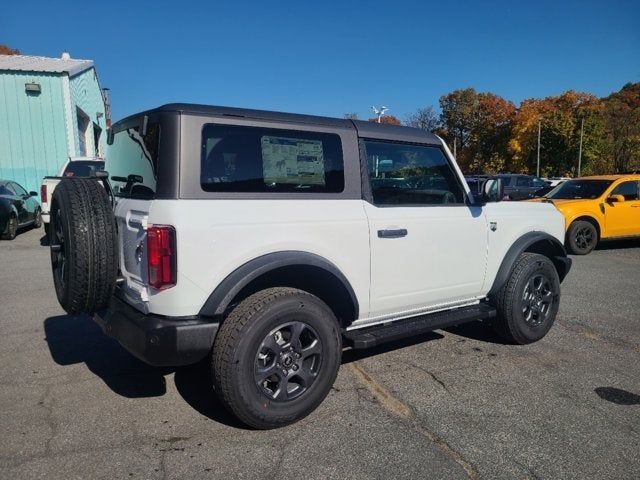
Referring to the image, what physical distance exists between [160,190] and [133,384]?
1721 millimetres

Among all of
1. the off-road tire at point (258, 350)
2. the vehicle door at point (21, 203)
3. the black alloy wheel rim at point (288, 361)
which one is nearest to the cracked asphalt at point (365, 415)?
the off-road tire at point (258, 350)

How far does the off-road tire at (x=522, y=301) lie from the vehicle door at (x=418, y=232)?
1.06 feet

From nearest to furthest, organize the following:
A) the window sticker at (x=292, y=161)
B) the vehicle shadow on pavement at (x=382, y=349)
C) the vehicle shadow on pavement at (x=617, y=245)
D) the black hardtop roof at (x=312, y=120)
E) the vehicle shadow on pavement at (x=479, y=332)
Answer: the black hardtop roof at (x=312, y=120), the window sticker at (x=292, y=161), the vehicle shadow on pavement at (x=382, y=349), the vehicle shadow on pavement at (x=479, y=332), the vehicle shadow on pavement at (x=617, y=245)

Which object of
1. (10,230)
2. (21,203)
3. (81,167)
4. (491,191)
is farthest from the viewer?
(21,203)

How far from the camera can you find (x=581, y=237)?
34.1 feet

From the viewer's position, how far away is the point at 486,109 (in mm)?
66250

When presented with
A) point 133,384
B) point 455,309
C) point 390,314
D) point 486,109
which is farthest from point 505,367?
point 486,109

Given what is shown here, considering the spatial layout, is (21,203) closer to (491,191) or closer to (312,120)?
(312,120)

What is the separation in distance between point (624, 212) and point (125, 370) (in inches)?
415

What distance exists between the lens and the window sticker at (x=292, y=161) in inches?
127

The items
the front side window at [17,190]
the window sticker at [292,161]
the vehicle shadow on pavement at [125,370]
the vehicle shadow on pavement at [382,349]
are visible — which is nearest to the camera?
the window sticker at [292,161]

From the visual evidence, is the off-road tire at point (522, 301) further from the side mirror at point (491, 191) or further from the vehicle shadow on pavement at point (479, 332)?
the side mirror at point (491, 191)

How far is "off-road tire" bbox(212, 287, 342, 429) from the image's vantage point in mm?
2877

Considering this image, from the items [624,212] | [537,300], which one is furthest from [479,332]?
[624,212]
